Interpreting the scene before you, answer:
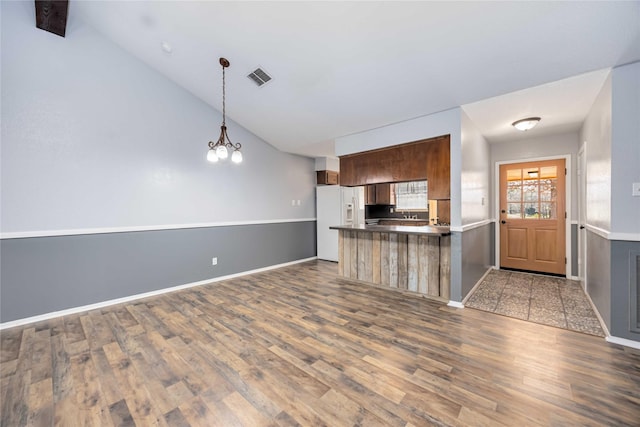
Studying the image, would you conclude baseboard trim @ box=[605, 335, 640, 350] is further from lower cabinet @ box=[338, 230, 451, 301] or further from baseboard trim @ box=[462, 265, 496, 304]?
lower cabinet @ box=[338, 230, 451, 301]

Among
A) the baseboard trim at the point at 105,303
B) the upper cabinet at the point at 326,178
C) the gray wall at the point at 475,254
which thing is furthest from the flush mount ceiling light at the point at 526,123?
the baseboard trim at the point at 105,303

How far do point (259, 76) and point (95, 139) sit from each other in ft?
7.57

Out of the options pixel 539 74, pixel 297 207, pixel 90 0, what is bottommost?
pixel 297 207

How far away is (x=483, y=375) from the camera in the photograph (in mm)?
1892

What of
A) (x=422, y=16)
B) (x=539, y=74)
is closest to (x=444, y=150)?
(x=539, y=74)

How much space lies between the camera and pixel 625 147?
7.65ft

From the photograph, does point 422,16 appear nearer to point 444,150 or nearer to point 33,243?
point 444,150

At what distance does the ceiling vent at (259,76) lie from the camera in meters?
3.40

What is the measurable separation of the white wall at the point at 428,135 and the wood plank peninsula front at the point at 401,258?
1.46 ft

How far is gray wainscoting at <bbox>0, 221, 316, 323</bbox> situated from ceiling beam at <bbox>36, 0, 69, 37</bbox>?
253 cm

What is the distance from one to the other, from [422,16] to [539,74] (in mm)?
1372

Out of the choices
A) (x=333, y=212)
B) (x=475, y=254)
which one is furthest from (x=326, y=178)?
(x=475, y=254)

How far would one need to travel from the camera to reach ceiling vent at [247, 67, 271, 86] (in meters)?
3.40

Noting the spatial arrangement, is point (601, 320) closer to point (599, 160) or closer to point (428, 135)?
point (599, 160)
